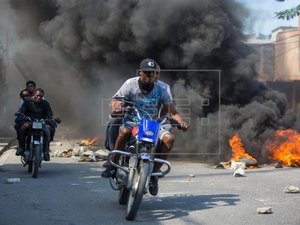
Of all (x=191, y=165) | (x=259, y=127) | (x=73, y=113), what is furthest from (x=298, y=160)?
(x=73, y=113)

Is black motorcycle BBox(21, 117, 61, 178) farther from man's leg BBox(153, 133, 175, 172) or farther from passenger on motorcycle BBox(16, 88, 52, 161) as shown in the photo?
man's leg BBox(153, 133, 175, 172)

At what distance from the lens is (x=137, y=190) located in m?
5.43

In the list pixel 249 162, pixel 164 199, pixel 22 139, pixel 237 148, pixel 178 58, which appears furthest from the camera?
pixel 178 58

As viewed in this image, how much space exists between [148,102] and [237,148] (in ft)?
22.3

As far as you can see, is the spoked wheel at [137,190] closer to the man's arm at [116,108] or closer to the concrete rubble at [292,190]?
the man's arm at [116,108]

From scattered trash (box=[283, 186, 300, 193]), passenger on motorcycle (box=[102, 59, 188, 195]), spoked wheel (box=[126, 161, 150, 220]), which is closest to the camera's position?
spoked wheel (box=[126, 161, 150, 220])

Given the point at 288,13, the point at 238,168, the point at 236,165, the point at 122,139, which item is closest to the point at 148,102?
the point at 122,139

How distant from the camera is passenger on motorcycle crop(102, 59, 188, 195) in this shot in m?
6.00

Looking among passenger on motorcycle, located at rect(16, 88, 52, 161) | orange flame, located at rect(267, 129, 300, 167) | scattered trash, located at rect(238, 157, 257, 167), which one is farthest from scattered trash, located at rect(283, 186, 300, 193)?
passenger on motorcycle, located at rect(16, 88, 52, 161)

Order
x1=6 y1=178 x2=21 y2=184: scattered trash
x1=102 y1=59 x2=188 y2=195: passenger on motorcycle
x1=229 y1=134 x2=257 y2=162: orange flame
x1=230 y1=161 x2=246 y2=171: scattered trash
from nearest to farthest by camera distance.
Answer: x1=102 y1=59 x2=188 y2=195: passenger on motorcycle → x1=6 y1=178 x2=21 y2=184: scattered trash → x1=230 y1=161 x2=246 y2=171: scattered trash → x1=229 y1=134 x2=257 y2=162: orange flame

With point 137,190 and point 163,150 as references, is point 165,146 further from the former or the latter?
point 137,190

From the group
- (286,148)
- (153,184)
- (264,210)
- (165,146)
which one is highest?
(165,146)

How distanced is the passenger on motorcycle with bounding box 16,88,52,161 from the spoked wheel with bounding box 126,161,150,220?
14.0 ft

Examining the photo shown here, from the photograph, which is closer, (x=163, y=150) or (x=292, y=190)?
(x=163, y=150)
